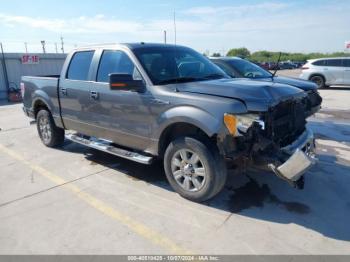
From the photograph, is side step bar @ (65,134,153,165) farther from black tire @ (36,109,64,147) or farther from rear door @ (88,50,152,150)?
black tire @ (36,109,64,147)

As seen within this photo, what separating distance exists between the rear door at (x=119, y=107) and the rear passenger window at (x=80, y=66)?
282 millimetres

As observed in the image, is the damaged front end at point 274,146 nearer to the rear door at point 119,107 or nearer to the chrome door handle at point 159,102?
the chrome door handle at point 159,102

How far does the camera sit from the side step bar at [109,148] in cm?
451

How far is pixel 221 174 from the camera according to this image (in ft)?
12.4

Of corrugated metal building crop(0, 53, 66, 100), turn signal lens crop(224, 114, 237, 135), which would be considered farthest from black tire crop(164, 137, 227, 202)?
corrugated metal building crop(0, 53, 66, 100)

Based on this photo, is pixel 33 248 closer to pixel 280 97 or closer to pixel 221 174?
pixel 221 174

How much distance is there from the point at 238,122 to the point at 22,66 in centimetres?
1791

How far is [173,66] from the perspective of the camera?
15.6 feet

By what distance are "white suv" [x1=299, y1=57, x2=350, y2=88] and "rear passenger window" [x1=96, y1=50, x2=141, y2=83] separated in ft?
49.3

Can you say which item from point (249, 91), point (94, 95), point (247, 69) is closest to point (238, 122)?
point (249, 91)

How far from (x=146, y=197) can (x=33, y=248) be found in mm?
1531

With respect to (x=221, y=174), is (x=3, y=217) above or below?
below

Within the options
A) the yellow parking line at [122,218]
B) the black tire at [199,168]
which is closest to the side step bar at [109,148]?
the black tire at [199,168]

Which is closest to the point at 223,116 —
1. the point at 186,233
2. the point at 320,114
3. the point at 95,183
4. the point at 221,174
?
the point at 221,174
